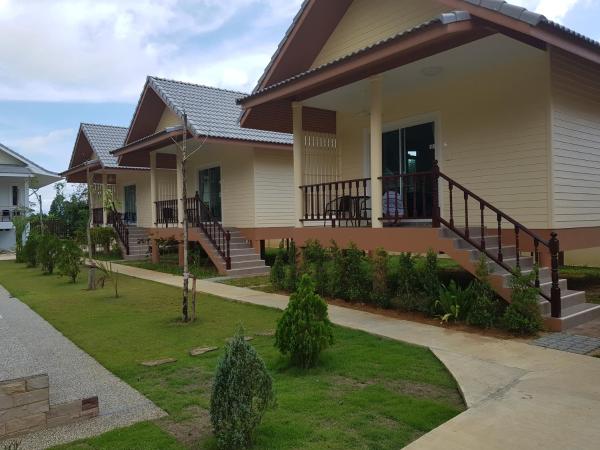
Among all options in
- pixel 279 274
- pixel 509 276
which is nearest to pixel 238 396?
pixel 509 276

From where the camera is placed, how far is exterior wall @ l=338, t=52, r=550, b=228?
338 inches

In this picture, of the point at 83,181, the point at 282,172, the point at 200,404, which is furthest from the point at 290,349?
the point at 83,181

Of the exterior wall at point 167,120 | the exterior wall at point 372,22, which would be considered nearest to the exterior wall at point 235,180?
the exterior wall at point 167,120

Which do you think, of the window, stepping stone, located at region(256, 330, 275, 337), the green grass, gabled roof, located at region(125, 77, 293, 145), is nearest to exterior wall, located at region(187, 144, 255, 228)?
gabled roof, located at region(125, 77, 293, 145)

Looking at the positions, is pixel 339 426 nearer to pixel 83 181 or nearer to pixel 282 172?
pixel 282 172

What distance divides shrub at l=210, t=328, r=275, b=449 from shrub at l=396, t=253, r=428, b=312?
16.3 feet

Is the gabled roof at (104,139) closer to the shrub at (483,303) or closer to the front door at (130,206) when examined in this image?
the front door at (130,206)

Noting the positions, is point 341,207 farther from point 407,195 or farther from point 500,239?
point 500,239

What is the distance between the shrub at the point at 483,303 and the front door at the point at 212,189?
39.7 ft

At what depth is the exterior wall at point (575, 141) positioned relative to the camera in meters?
8.48

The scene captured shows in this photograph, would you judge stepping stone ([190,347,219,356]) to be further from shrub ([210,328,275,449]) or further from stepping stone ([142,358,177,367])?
shrub ([210,328,275,449])

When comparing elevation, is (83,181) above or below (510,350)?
above

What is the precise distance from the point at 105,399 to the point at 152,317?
12.8ft

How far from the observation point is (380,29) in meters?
10.4
